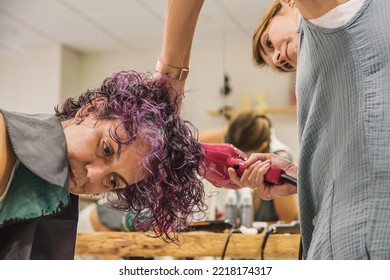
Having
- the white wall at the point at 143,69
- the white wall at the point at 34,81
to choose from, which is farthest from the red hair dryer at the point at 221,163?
the white wall at the point at 34,81

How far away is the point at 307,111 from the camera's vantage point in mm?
967

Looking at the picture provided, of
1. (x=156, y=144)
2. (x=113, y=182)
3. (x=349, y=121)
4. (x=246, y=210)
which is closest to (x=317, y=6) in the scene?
(x=349, y=121)

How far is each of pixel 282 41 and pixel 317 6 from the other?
26.7 inches

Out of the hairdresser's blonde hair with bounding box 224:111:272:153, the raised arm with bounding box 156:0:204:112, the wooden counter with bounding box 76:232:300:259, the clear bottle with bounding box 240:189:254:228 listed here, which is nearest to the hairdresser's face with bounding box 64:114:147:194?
the raised arm with bounding box 156:0:204:112

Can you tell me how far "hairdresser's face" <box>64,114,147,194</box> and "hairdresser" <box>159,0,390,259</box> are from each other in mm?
329

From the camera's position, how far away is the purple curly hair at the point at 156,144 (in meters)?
1.08

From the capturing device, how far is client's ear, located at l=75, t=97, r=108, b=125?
1095 millimetres

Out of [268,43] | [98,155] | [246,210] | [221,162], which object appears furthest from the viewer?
[246,210]

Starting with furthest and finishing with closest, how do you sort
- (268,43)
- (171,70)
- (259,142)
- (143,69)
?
(143,69), (259,142), (268,43), (171,70)

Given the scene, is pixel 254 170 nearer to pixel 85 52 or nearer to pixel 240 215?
pixel 240 215

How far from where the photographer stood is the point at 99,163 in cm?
107

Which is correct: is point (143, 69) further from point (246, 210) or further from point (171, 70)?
point (171, 70)
